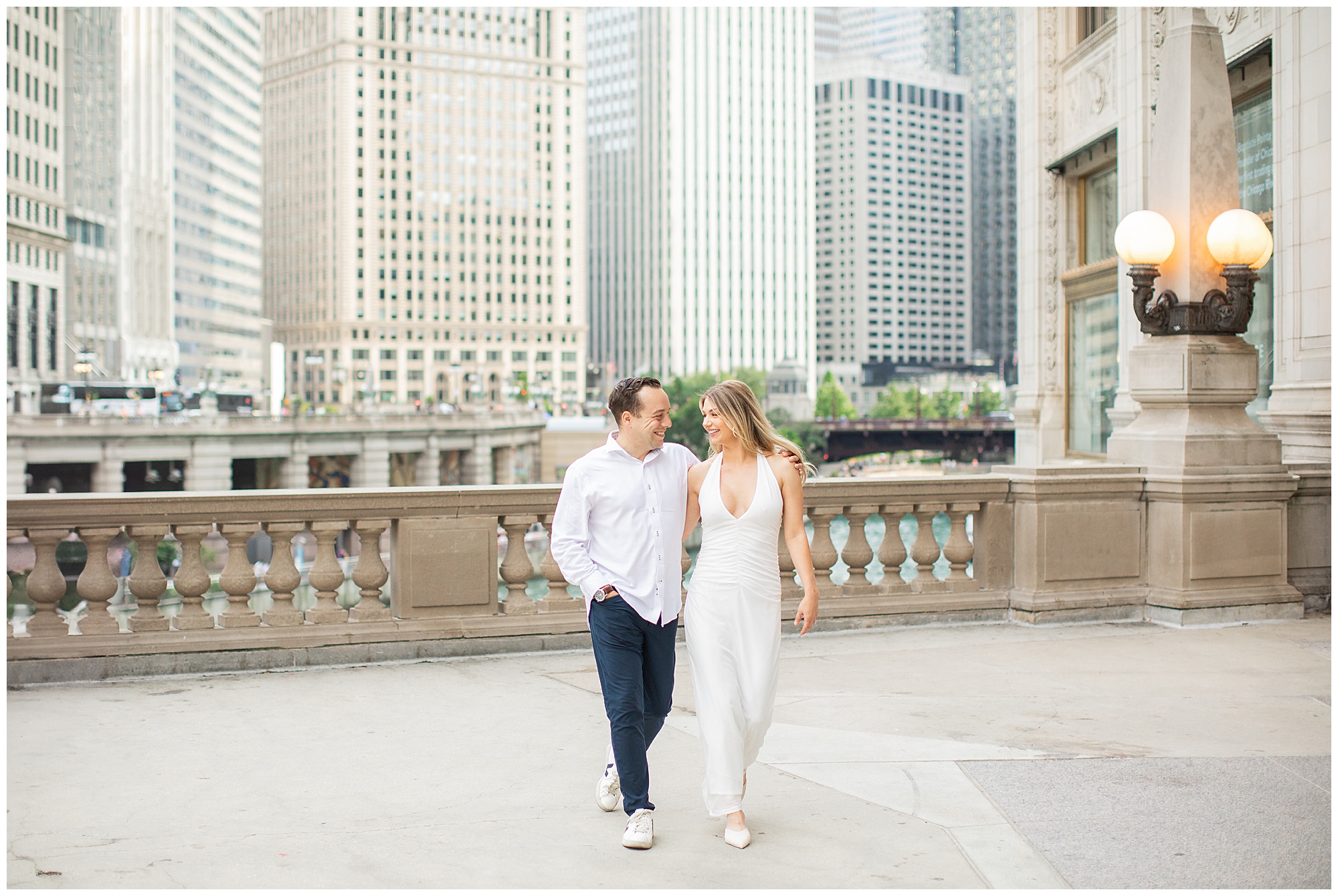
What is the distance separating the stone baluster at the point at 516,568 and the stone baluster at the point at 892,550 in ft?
8.32

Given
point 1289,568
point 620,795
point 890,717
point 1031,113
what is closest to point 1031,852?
point 620,795

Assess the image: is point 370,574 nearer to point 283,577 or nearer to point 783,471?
point 283,577

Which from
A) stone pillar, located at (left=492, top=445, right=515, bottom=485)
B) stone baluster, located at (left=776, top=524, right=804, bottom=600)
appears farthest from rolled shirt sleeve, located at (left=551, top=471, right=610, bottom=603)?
stone pillar, located at (left=492, top=445, right=515, bottom=485)

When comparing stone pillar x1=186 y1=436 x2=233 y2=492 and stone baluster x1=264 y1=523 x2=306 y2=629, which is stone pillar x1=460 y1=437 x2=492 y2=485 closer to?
stone pillar x1=186 y1=436 x2=233 y2=492

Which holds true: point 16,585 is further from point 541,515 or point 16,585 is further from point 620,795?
point 620,795

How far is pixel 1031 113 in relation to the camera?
2188 cm

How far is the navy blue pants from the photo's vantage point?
470 cm

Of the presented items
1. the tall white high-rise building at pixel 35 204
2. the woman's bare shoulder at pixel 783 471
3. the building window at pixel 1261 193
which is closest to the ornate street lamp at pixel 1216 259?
the building window at pixel 1261 193

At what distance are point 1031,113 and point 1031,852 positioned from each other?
19.4 m

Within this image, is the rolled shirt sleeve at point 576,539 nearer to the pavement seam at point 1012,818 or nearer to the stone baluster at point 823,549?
the pavement seam at point 1012,818

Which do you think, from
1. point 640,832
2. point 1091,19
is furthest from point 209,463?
point 640,832

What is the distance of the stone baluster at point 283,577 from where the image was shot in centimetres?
792

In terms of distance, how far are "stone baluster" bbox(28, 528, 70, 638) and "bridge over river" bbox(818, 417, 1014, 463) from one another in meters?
80.8

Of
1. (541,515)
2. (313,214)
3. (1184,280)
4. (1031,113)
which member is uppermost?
(313,214)
